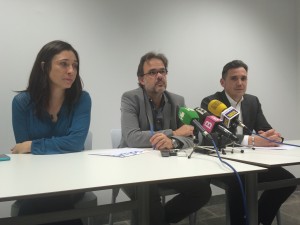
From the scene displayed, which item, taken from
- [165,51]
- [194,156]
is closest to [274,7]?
[165,51]

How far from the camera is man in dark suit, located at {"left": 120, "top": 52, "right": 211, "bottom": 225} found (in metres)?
1.67

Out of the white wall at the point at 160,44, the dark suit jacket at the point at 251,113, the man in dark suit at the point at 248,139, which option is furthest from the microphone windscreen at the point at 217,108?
the white wall at the point at 160,44

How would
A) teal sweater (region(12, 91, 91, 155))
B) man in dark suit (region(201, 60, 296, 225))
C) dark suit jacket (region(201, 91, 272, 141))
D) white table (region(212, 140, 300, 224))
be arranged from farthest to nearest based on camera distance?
dark suit jacket (region(201, 91, 272, 141)) < man in dark suit (region(201, 60, 296, 225)) < teal sweater (region(12, 91, 91, 155)) < white table (region(212, 140, 300, 224))

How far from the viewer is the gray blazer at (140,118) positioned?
6.10ft

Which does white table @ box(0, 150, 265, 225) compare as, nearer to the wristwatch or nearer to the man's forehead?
the wristwatch

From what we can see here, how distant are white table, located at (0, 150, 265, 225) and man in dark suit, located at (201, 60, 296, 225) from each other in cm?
50

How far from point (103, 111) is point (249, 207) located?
169 centimetres

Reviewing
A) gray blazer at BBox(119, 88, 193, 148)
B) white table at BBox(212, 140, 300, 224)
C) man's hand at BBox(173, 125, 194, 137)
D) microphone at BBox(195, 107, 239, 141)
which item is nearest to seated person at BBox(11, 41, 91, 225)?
gray blazer at BBox(119, 88, 193, 148)

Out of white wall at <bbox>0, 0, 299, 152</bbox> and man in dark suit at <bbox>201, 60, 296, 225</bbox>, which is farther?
white wall at <bbox>0, 0, 299, 152</bbox>

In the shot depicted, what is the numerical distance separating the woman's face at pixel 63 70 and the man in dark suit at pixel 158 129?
42 cm

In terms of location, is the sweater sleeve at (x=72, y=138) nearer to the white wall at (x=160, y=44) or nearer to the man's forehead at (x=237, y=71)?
the white wall at (x=160, y=44)

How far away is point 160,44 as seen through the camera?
292 cm

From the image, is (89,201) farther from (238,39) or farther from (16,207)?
(238,39)

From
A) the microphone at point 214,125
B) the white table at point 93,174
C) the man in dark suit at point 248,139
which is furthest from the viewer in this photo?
the man in dark suit at point 248,139
